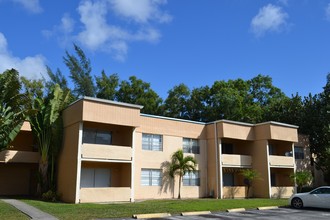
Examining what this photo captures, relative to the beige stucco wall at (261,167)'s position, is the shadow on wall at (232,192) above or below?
below

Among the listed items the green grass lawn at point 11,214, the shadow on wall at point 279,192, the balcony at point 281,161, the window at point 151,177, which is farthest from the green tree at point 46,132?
the shadow on wall at point 279,192

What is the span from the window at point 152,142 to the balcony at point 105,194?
4.41 meters

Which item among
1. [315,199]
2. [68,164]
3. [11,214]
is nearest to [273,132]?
[315,199]

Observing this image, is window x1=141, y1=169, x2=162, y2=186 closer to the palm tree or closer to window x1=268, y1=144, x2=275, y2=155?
the palm tree

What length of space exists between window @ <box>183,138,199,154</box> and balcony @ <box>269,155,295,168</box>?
21.7 feet

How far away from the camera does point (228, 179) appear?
104 feet

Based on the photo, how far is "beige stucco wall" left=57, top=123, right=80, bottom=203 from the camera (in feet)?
73.0

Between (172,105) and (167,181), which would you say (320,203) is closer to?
(167,181)

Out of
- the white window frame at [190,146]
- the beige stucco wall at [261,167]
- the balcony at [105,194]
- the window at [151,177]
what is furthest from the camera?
the beige stucco wall at [261,167]

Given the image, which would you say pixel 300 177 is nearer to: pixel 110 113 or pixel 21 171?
pixel 110 113

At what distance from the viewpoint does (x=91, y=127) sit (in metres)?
25.3

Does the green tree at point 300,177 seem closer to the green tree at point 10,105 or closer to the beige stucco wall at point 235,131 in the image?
the beige stucco wall at point 235,131

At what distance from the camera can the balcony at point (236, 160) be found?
2933 centimetres

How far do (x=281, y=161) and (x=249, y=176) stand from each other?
4.28 m
